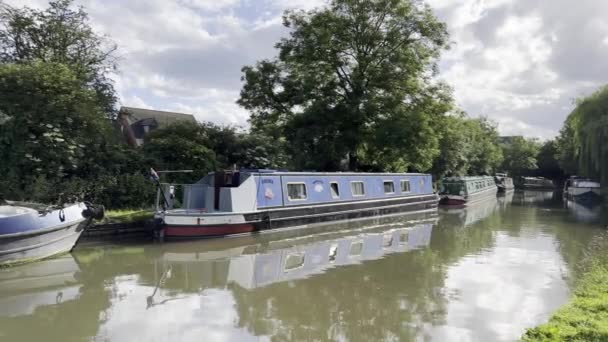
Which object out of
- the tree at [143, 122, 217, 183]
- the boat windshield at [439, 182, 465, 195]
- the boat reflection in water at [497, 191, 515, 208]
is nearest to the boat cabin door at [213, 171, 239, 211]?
the tree at [143, 122, 217, 183]

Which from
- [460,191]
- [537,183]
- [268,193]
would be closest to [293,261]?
[268,193]

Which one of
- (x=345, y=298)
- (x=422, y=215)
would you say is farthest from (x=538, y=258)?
(x=422, y=215)

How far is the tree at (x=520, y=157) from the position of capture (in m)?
52.1

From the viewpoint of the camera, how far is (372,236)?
13.6 m

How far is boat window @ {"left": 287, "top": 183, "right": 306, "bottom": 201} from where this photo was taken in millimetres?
14375

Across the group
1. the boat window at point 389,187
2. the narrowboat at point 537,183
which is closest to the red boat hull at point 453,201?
the boat window at point 389,187

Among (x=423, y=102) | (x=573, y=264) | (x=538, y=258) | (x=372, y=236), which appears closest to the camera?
(x=573, y=264)

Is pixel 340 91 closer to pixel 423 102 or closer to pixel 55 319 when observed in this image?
pixel 423 102

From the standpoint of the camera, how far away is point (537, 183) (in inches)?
1993

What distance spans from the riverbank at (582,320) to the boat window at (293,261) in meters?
4.77

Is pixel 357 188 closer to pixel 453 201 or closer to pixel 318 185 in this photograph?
pixel 318 185

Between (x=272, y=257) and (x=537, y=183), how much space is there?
47.4 meters

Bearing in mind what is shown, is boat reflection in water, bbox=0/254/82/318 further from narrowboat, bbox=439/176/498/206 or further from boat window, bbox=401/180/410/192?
narrowboat, bbox=439/176/498/206

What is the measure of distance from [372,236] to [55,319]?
902 cm
